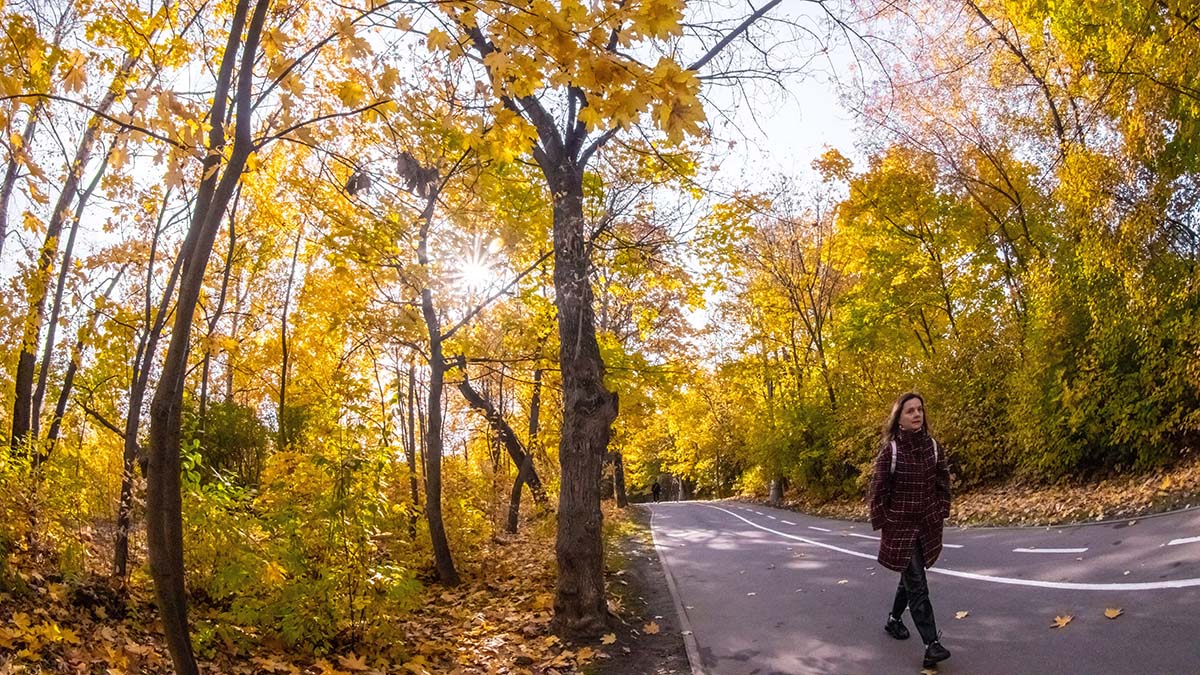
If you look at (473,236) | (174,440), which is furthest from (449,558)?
(174,440)

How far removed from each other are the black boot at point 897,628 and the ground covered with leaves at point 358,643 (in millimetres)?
1631

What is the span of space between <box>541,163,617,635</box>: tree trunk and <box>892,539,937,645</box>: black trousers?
287cm

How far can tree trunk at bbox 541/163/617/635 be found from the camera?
6684mm

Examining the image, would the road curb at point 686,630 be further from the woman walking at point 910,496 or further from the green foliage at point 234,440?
the green foliage at point 234,440

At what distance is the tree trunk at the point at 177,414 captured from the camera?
3416mm

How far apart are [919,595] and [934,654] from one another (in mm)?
369

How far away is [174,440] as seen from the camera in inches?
138

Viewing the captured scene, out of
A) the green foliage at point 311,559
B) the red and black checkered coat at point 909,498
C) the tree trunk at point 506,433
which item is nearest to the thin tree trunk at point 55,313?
the green foliage at point 311,559

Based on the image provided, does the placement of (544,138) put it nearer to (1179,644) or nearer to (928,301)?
(1179,644)

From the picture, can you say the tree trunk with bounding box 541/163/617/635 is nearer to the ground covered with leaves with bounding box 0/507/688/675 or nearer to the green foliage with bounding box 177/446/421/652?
the ground covered with leaves with bounding box 0/507/688/675

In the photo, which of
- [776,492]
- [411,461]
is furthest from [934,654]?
[776,492]

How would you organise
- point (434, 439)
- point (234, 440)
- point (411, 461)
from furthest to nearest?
point (234, 440) → point (411, 461) → point (434, 439)

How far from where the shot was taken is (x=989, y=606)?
586 centimetres

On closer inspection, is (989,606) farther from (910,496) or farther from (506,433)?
(506,433)
